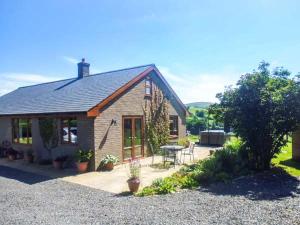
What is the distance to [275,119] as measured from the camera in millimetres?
12211

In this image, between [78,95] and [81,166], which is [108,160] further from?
[78,95]

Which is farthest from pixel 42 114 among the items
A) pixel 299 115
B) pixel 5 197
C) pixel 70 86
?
pixel 299 115

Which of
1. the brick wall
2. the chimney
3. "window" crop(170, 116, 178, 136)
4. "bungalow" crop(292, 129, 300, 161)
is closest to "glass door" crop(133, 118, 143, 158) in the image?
the brick wall

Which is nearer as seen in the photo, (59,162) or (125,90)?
(59,162)

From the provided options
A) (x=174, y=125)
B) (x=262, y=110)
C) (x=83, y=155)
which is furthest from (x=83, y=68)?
(x=262, y=110)

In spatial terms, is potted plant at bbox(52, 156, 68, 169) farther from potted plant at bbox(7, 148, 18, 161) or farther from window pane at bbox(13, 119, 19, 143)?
window pane at bbox(13, 119, 19, 143)

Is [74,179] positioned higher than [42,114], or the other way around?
[42,114]

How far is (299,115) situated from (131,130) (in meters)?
8.69

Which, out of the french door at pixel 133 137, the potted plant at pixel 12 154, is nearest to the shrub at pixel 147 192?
the french door at pixel 133 137

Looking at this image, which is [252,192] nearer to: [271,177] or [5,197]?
[271,177]

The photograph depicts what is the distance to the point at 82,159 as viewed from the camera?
1362cm

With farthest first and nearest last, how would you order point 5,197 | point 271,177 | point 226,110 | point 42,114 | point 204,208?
1. point 42,114
2. point 226,110
3. point 271,177
4. point 5,197
5. point 204,208

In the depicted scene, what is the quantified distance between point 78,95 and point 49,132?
267 cm

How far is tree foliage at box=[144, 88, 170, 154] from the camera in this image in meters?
17.8
